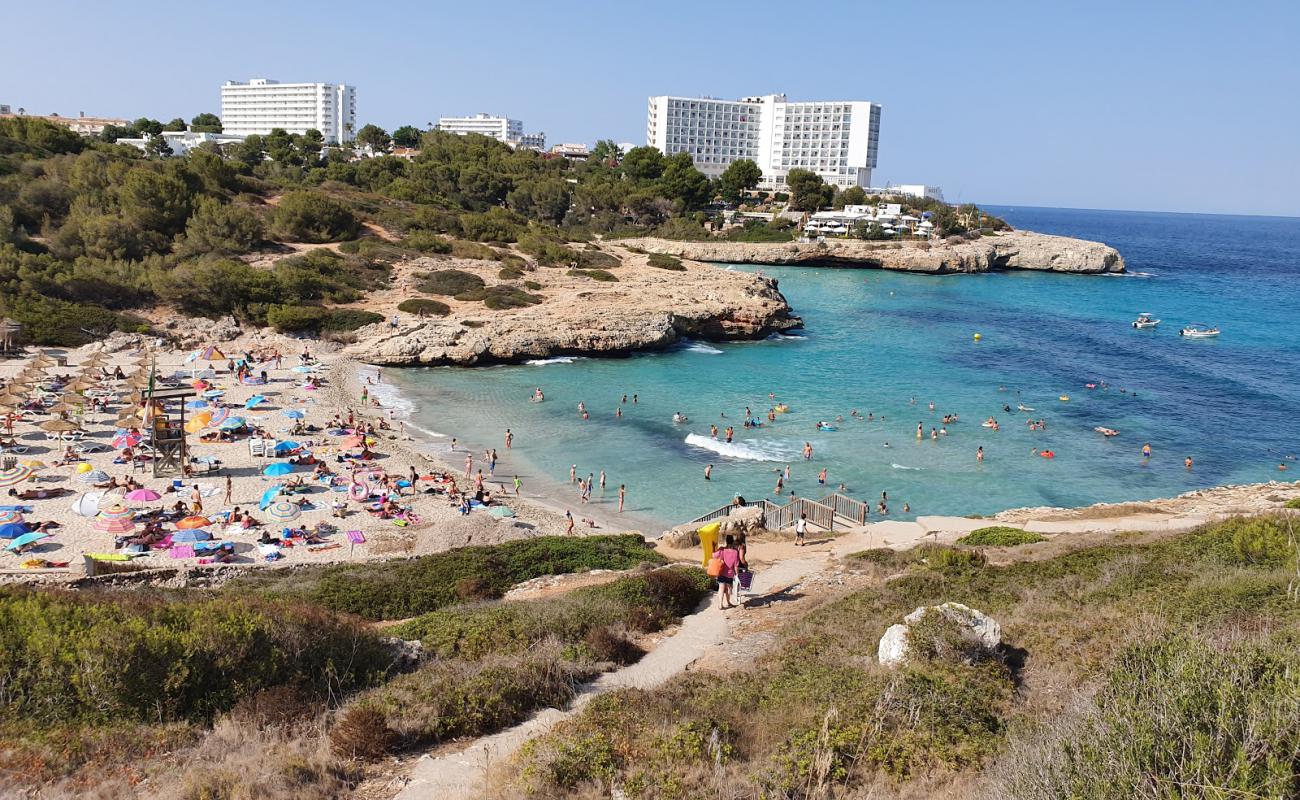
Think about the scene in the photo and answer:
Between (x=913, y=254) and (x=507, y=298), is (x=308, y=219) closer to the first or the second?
(x=507, y=298)

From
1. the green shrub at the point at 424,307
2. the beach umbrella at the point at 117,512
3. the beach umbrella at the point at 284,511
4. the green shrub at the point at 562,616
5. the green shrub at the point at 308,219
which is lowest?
the beach umbrella at the point at 284,511

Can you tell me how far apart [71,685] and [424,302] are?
3957 centimetres

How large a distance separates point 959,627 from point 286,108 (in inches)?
7033

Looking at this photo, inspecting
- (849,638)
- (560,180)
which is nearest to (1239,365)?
(849,638)

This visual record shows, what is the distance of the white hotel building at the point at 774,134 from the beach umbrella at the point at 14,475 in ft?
446

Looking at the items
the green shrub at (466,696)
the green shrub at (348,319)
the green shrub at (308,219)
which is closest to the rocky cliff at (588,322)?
the green shrub at (348,319)

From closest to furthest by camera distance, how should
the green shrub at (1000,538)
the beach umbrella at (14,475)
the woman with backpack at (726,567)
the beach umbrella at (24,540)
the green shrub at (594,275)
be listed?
1. the woman with backpack at (726,567)
2. the green shrub at (1000,538)
3. the beach umbrella at (24,540)
4. the beach umbrella at (14,475)
5. the green shrub at (594,275)

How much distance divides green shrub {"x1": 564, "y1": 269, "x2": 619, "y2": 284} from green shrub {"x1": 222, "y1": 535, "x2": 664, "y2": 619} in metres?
37.1

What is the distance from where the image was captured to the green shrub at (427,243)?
56.3m

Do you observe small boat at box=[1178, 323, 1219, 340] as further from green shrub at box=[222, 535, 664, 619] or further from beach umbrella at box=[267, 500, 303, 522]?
beach umbrella at box=[267, 500, 303, 522]

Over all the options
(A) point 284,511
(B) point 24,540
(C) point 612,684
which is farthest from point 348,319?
(C) point 612,684

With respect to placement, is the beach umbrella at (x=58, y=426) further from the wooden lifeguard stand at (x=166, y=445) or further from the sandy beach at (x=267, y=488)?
the wooden lifeguard stand at (x=166, y=445)

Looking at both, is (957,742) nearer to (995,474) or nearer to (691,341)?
(995,474)

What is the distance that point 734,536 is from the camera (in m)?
12.6
